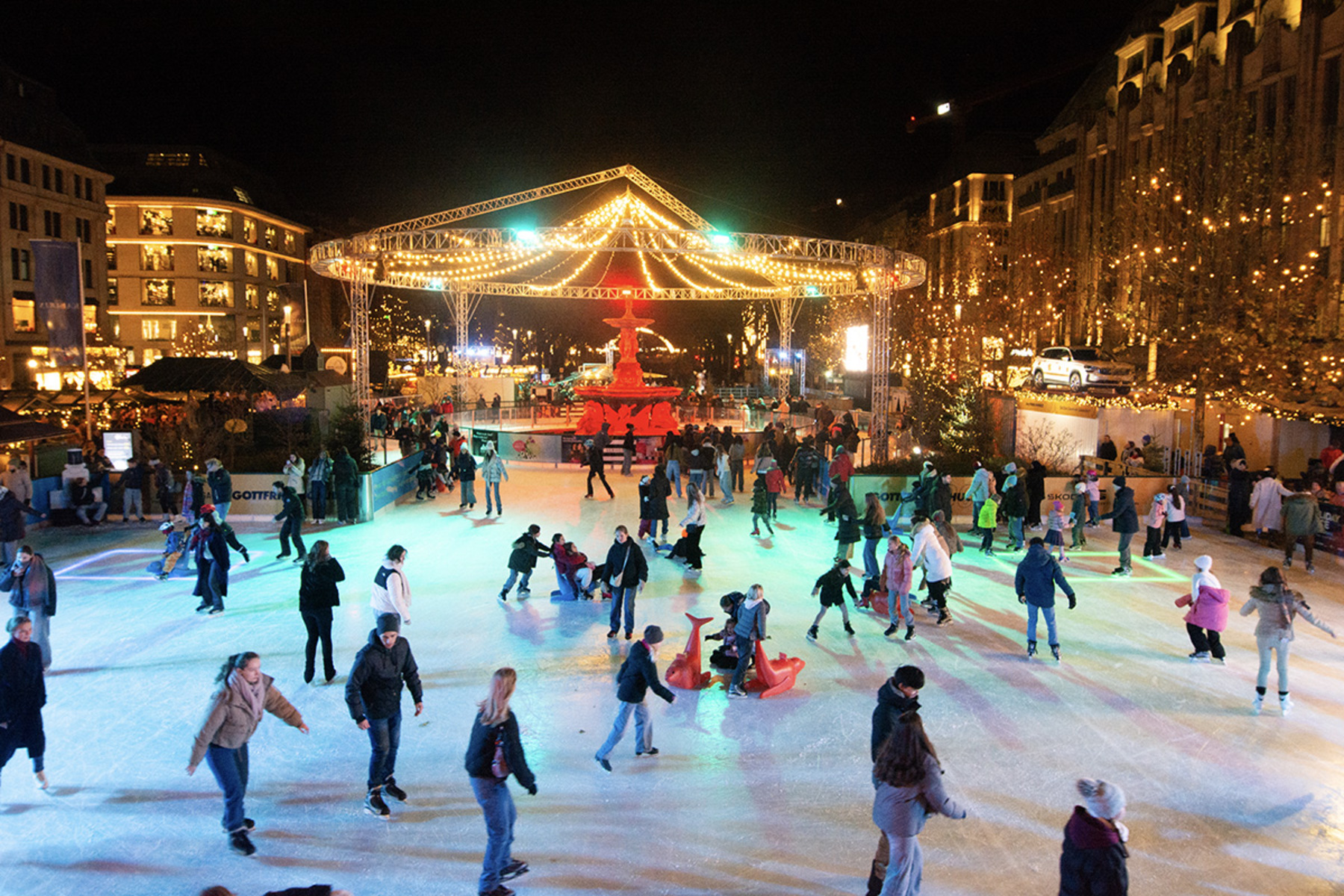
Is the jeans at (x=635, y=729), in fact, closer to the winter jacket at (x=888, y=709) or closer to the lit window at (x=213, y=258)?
the winter jacket at (x=888, y=709)

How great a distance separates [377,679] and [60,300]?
1847 centimetres

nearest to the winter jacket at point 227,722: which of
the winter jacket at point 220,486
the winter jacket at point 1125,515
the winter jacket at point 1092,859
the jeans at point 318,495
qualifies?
the winter jacket at point 1092,859

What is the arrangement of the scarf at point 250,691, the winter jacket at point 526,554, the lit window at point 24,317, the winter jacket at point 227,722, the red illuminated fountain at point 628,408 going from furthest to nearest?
the lit window at point 24,317 < the red illuminated fountain at point 628,408 < the winter jacket at point 526,554 < the scarf at point 250,691 < the winter jacket at point 227,722

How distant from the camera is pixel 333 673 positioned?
8.31 meters

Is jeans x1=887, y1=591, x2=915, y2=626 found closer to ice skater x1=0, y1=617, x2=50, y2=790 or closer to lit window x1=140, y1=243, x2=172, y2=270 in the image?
ice skater x1=0, y1=617, x2=50, y2=790

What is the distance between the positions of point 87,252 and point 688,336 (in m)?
35.4

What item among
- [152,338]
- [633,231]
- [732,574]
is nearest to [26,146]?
[152,338]

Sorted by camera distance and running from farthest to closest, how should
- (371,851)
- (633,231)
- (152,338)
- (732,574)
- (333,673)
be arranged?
(152,338) → (633,231) → (732,574) → (333,673) → (371,851)

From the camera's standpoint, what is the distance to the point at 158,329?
2216 inches

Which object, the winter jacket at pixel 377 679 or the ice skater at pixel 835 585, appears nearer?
the winter jacket at pixel 377 679

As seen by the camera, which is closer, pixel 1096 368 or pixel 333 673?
pixel 333 673

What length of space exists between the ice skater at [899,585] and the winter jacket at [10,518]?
10832mm

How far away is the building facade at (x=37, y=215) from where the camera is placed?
130ft

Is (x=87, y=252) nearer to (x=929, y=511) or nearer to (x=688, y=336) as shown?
(x=688, y=336)
